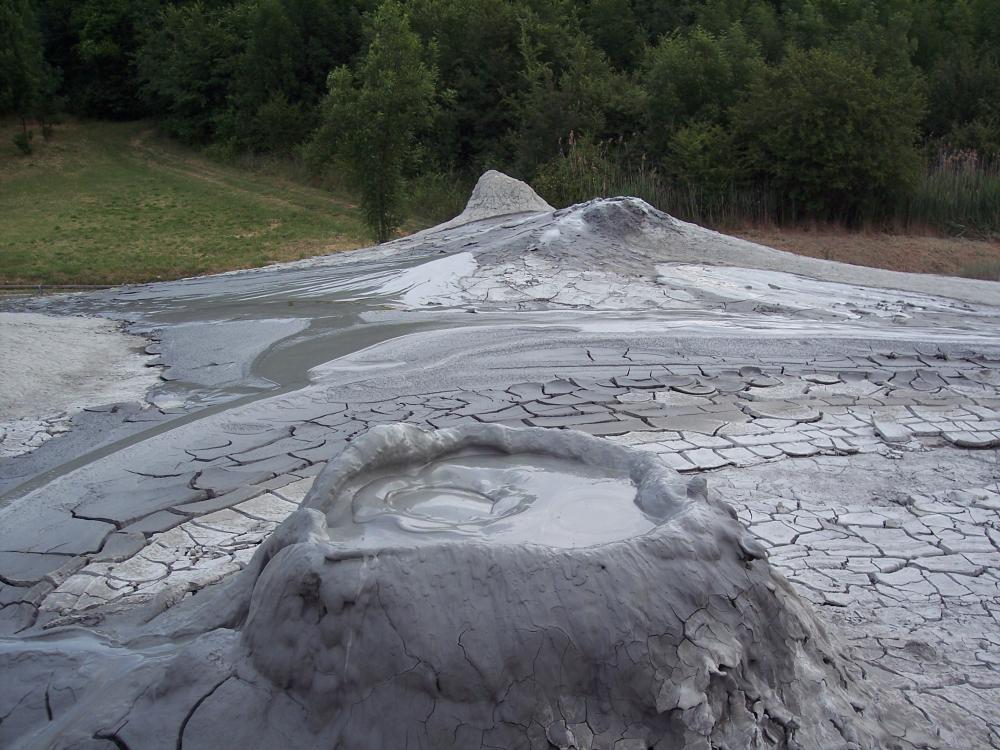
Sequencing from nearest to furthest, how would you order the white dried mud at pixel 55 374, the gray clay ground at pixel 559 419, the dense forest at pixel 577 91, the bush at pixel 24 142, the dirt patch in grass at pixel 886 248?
the gray clay ground at pixel 559 419, the white dried mud at pixel 55 374, the dirt patch in grass at pixel 886 248, the dense forest at pixel 577 91, the bush at pixel 24 142

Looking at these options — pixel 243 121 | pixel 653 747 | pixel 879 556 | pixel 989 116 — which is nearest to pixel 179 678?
pixel 653 747

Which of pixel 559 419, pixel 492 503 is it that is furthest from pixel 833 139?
pixel 492 503

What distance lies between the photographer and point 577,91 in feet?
67.4

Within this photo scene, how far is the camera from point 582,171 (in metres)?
16.4

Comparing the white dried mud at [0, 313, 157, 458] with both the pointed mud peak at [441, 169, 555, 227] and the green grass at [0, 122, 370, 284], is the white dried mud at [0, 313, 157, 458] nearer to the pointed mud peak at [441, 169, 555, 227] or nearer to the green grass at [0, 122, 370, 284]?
the pointed mud peak at [441, 169, 555, 227]

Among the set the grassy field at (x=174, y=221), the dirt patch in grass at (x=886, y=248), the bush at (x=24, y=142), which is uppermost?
the bush at (x=24, y=142)

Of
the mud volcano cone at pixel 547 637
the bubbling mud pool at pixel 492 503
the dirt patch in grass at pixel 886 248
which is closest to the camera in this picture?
the mud volcano cone at pixel 547 637

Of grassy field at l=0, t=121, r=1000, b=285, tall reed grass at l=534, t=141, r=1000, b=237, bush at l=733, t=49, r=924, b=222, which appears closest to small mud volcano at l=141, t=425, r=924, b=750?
grassy field at l=0, t=121, r=1000, b=285

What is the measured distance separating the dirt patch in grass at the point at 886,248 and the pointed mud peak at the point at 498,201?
14.3ft

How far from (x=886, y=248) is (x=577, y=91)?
9100 mm

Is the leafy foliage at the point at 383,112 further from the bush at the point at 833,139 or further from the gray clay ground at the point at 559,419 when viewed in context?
the bush at the point at 833,139

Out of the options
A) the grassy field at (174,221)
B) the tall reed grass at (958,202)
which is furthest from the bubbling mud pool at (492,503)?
the tall reed grass at (958,202)

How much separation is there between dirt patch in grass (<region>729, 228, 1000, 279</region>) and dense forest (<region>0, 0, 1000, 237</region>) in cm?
79

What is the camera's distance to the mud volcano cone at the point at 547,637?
6.66ft
